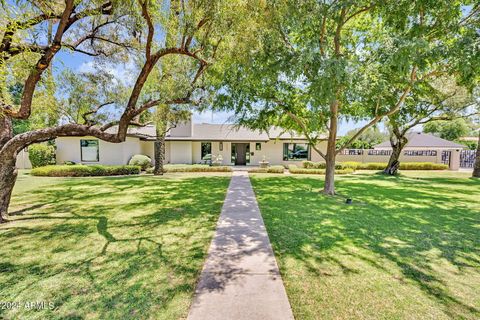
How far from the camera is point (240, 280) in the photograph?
339 cm

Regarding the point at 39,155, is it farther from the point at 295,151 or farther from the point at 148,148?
the point at 295,151

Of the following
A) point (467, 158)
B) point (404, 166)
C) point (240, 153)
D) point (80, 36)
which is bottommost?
point (404, 166)

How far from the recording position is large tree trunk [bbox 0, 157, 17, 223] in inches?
237

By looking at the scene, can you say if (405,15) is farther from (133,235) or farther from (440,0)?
(133,235)

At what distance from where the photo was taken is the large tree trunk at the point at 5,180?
6.02 metres

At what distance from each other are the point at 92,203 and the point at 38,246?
3.79 meters

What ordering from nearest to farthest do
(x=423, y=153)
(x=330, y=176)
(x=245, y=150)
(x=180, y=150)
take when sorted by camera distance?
(x=330, y=176), (x=423, y=153), (x=180, y=150), (x=245, y=150)

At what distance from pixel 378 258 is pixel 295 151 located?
1998 cm

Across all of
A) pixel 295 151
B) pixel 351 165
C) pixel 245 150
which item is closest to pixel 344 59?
pixel 351 165

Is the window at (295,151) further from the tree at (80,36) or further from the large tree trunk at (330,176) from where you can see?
the tree at (80,36)

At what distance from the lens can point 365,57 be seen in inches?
355

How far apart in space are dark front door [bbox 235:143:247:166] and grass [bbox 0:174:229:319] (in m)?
16.0

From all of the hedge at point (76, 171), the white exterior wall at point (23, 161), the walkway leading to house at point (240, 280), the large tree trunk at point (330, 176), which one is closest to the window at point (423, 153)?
the large tree trunk at point (330, 176)

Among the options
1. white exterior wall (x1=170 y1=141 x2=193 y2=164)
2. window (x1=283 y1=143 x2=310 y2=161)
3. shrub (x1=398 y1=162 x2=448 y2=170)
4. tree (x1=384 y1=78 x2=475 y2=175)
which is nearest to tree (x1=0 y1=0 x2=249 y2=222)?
tree (x1=384 y1=78 x2=475 y2=175)
